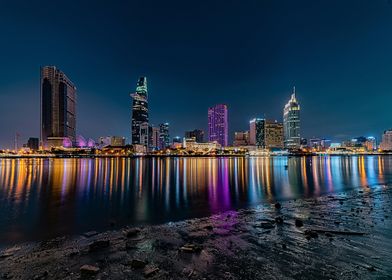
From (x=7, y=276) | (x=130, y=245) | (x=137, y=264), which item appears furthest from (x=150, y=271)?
(x=7, y=276)

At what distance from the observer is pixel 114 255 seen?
32.0 ft

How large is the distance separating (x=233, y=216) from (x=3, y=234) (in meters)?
13.3

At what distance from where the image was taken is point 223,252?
9953 millimetres

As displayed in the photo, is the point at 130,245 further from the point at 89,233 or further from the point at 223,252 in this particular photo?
the point at 89,233

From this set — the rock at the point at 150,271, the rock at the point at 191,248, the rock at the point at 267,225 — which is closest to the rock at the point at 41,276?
the rock at the point at 150,271

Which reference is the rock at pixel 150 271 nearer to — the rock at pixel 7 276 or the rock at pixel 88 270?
the rock at pixel 88 270

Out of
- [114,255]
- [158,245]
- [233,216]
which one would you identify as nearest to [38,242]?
[114,255]

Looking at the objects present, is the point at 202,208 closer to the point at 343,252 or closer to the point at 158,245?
the point at 158,245

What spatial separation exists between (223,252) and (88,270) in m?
4.84

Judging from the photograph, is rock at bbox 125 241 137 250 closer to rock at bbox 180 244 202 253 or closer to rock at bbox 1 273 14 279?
rock at bbox 180 244 202 253

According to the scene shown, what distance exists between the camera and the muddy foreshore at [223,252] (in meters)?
8.25

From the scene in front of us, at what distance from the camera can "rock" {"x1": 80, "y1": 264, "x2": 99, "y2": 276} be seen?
26.9 feet

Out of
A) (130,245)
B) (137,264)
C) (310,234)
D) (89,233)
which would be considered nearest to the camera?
(137,264)

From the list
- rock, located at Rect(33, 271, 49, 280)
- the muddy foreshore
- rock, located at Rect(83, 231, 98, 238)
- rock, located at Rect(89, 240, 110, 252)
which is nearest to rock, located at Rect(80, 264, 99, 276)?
the muddy foreshore
